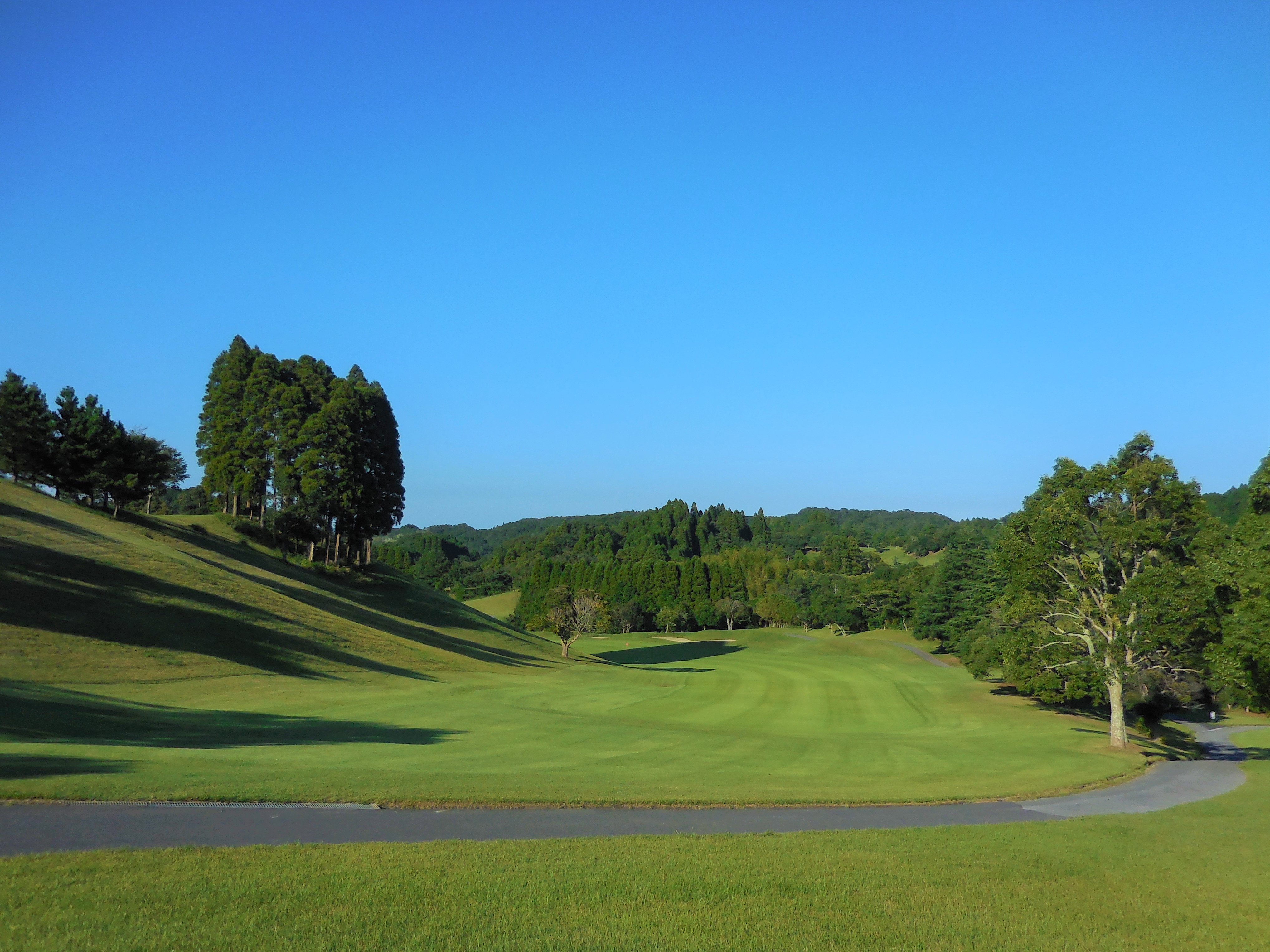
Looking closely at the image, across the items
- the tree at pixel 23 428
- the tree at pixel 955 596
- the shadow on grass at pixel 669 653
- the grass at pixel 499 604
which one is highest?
the tree at pixel 23 428

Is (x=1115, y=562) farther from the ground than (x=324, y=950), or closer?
farther from the ground

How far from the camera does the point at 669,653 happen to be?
292 feet

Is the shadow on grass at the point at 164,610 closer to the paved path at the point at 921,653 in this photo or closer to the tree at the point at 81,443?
the tree at the point at 81,443

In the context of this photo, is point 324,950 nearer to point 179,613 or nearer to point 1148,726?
point 179,613

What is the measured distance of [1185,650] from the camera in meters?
30.3

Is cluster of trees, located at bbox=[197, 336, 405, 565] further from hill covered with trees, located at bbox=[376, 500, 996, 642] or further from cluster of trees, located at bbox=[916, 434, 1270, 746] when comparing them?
cluster of trees, located at bbox=[916, 434, 1270, 746]

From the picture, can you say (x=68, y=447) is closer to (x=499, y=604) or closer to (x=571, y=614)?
(x=571, y=614)

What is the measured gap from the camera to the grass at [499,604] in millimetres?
130250

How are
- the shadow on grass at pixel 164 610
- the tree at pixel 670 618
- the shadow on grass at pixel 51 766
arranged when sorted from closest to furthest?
the shadow on grass at pixel 51 766 < the shadow on grass at pixel 164 610 < the tree at pixel 670 618

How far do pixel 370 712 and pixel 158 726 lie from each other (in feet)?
26.3

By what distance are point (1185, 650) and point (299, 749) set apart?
3083 centimetres

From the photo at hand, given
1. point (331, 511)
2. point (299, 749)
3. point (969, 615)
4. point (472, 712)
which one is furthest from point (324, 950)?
point (969, 615)

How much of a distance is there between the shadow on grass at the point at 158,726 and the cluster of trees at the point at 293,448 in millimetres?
39666

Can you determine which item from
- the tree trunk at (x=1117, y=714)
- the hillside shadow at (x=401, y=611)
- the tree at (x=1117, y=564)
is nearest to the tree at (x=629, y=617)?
the hillside shadow at (x=401, y=611)
